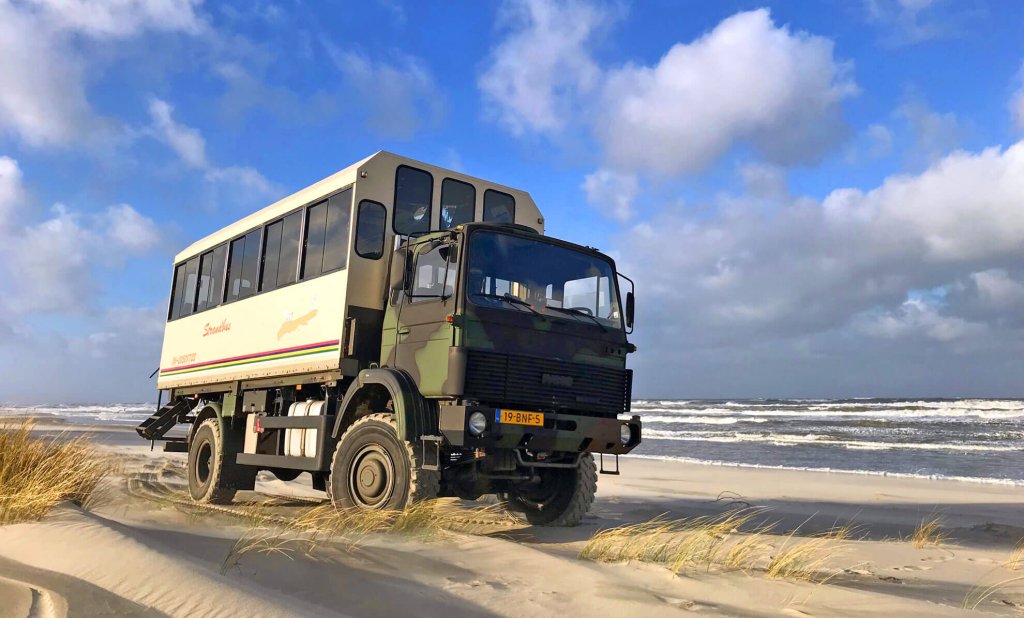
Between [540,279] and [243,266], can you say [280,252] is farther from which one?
[540,279]

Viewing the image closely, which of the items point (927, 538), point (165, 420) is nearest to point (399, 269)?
point (927, 538)

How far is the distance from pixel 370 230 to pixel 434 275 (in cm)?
134

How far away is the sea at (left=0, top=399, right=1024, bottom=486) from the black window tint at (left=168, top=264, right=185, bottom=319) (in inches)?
102

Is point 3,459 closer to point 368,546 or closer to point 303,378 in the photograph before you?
point 303,378

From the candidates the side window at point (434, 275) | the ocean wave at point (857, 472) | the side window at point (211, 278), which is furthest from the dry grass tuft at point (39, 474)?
the ocean wave at point (857, 472)

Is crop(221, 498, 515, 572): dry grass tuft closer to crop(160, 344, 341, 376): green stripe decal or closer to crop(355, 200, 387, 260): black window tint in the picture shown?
crop(160, 344, 341, 376): green stripe decal

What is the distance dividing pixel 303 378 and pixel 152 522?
2516 mm

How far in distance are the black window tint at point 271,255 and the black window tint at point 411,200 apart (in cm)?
210

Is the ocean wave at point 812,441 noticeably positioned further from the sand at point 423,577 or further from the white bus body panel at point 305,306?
the white bus body panel at point 305,306

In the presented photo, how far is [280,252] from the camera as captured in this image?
9.55m

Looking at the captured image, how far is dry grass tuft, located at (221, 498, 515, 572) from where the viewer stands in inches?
180

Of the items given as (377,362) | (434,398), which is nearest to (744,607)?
(434,398)

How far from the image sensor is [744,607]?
13.0 ft

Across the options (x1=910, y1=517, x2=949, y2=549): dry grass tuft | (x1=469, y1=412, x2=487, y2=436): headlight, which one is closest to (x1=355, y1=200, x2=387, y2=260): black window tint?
(x1=469, y1=412, x2=487, y2=436): headlight
